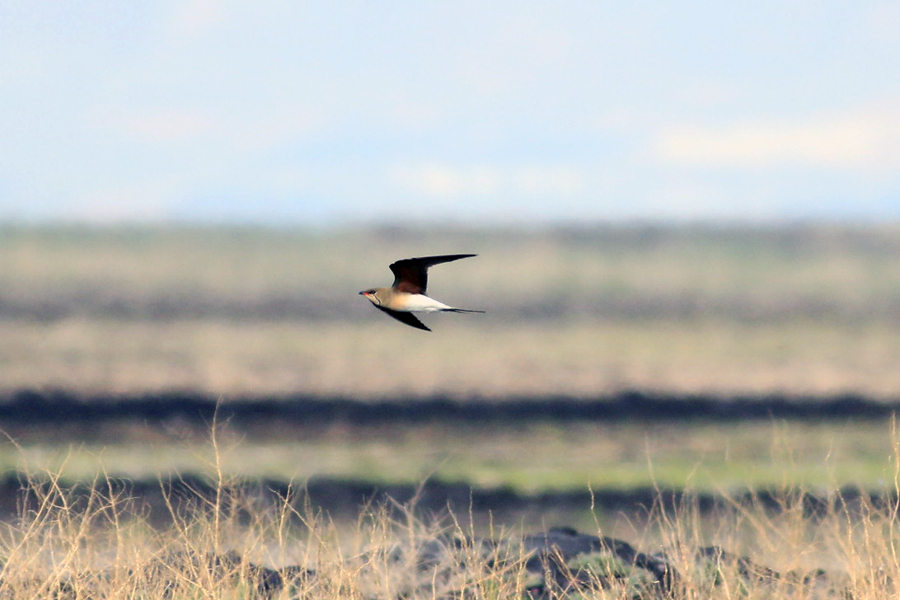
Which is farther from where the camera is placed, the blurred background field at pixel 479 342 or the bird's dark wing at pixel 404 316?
the blurred background field at pixel 479 342

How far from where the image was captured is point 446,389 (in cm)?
2956

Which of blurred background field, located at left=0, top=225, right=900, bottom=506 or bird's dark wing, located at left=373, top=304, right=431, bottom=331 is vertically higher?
bird's dark wing, located at left=373, top=304, right=431, bottom=331

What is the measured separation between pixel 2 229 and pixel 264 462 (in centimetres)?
7147

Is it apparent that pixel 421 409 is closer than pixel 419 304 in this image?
No

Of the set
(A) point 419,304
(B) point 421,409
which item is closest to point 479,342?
(B) point 421,409

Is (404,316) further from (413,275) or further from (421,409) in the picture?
(421,409)

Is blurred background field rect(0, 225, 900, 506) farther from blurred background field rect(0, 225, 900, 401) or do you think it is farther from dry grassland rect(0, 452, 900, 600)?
dry grassland rect(0, 452, 900, 600)

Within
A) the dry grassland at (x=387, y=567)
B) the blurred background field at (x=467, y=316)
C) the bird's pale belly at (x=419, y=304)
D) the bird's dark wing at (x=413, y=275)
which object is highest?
the bird's dark wing at (x=413, y=275)

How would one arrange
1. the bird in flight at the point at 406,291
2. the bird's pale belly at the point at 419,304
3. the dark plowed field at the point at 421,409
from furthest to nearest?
the dark plowed field at the point at 421,409 → the bird in flight at the point at 406,291 → the bird's pale belly at the point at 419,304

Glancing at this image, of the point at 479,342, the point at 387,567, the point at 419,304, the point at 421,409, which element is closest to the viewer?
the point at 419,304

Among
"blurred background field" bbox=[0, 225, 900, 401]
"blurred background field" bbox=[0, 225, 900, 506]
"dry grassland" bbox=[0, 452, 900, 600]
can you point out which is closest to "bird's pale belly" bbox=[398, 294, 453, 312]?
"dry grassland" bbox=[0, 452, 900, 600]

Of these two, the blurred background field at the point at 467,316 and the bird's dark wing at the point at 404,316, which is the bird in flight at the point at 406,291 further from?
the blurred background field at the point at 467,316

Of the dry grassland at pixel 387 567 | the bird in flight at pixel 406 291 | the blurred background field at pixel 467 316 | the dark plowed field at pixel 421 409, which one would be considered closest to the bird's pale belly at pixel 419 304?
the bird in flight at pixel 406 291

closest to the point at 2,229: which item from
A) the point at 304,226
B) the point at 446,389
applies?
the point at 304,226
